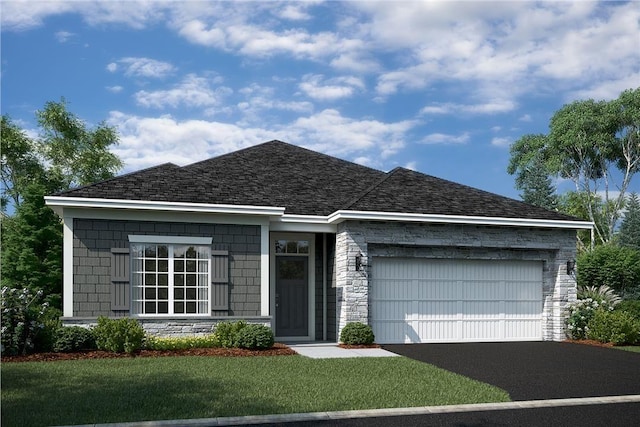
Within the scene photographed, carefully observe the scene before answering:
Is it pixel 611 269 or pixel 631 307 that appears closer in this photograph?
pixel 631 307

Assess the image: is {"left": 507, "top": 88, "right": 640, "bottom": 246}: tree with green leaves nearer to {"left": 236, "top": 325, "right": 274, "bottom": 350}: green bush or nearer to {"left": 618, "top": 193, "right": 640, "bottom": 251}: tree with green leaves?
{"left": 618, "top": 193, "right": 640, "bottom": 251}: tree with green leaves

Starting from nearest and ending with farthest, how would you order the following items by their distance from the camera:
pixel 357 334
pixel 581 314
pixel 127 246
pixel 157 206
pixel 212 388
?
pixel 212 388
pixel 157 206
pixel 127 246
pixel 357 334
pixel 581 314

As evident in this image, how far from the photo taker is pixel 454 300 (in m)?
16.5

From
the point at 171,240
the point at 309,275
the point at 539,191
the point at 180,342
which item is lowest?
the point at 180,342

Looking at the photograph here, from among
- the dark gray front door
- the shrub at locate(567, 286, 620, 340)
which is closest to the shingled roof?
the dark gray front door

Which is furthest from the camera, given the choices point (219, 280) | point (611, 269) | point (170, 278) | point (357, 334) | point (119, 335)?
point (611, 269)

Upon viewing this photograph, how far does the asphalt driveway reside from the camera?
30.8 feet

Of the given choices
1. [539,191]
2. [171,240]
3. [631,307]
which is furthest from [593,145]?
[171,240]

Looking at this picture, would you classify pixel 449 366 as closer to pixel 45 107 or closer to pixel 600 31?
pixel 600 31

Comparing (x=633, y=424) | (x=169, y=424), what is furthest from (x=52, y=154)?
(x=633, y=424)

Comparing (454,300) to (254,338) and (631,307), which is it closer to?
(631,307)

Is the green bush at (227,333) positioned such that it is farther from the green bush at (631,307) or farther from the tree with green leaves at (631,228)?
the tree with green leaves at (631,228)

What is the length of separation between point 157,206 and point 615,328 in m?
11.9

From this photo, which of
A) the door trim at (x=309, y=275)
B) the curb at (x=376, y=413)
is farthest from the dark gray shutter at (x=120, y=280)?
the curb at (x=376, y=413)
